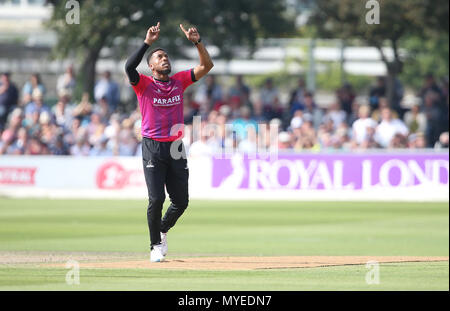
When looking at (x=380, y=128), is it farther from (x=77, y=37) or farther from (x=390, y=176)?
(x=77, y=37)

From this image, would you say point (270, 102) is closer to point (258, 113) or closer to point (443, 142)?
point (258, 113)

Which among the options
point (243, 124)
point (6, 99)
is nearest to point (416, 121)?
point (243, 124)

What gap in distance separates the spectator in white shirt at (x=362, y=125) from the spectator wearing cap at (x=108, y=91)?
24.9 ft

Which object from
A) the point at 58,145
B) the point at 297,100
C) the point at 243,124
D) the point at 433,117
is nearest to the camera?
the point at 243,124

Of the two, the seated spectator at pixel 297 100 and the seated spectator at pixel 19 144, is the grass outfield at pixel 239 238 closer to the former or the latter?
the seated spectator at pixel 19 144

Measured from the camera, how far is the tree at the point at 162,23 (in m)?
28.9

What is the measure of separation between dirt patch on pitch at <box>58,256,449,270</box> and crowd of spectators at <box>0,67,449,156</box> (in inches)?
465

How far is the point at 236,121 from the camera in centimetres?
2652

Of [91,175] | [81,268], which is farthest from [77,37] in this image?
[81,268]

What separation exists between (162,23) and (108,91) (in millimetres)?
2494

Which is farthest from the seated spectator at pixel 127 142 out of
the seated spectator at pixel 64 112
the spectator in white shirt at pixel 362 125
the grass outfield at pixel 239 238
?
the spectator in white shirt at pixel 362 125

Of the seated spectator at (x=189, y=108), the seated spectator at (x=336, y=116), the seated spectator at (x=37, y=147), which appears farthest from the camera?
the seated spectator at (x=336, y=116)

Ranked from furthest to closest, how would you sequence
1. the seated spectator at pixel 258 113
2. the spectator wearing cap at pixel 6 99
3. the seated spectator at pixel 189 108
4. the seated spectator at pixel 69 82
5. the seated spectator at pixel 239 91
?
1. the seated spectator at pixel 69 82
2. the spectator wearing cap at pixel 6 99
3. the seated spectator at pixel 239 91
4. the seated spectator at pixel 258 113
5. the seated spectator at pixel 189 108

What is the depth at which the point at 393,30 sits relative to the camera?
96.4ft
